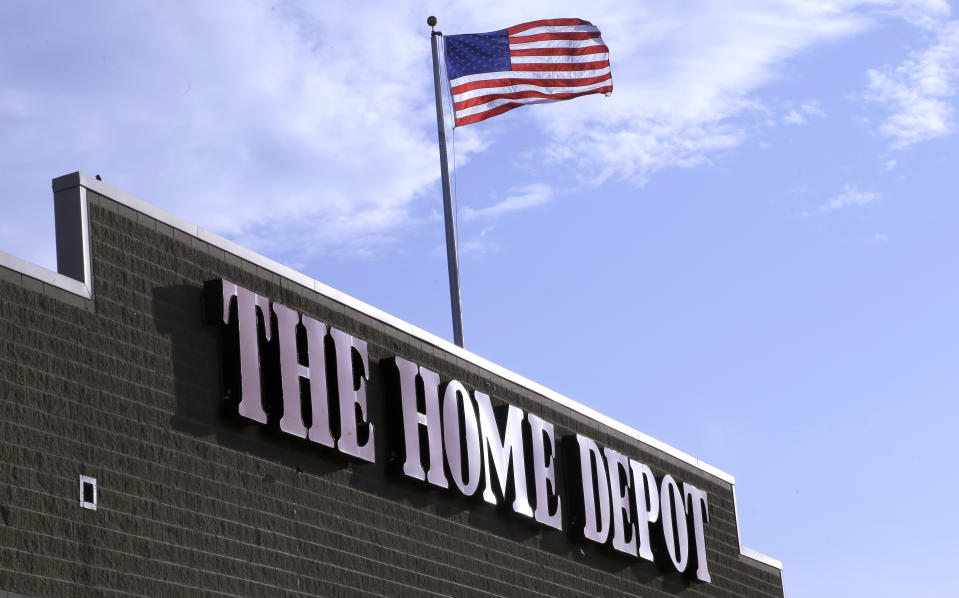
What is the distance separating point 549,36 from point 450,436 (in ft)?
26.9

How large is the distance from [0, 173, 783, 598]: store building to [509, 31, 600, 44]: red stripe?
19.6ft

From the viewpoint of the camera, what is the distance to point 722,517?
89.5 ft

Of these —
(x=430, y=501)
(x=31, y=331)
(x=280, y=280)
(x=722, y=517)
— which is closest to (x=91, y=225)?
(x=31, y=331)

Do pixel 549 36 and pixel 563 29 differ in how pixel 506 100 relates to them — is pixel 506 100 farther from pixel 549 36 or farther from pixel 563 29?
pixel 563 29

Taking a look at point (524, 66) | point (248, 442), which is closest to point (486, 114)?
point (524, 66)

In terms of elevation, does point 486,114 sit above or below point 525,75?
below

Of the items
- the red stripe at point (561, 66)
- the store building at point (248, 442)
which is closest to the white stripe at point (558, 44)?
the red stripe at point (561, 66)

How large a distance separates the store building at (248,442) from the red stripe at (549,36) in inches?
236

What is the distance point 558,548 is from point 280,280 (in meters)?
6.69

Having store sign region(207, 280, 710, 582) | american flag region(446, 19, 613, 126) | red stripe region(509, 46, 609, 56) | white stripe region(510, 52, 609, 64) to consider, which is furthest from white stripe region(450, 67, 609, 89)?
store sign region(207, 280, 710, 582)

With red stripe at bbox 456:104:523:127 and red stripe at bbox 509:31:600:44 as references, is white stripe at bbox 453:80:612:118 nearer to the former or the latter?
red stripe at bbox 456:104:523:127

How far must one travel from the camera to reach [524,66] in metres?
25.1

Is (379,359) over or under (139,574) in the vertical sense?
over

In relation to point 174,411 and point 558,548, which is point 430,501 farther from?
point 174,411
